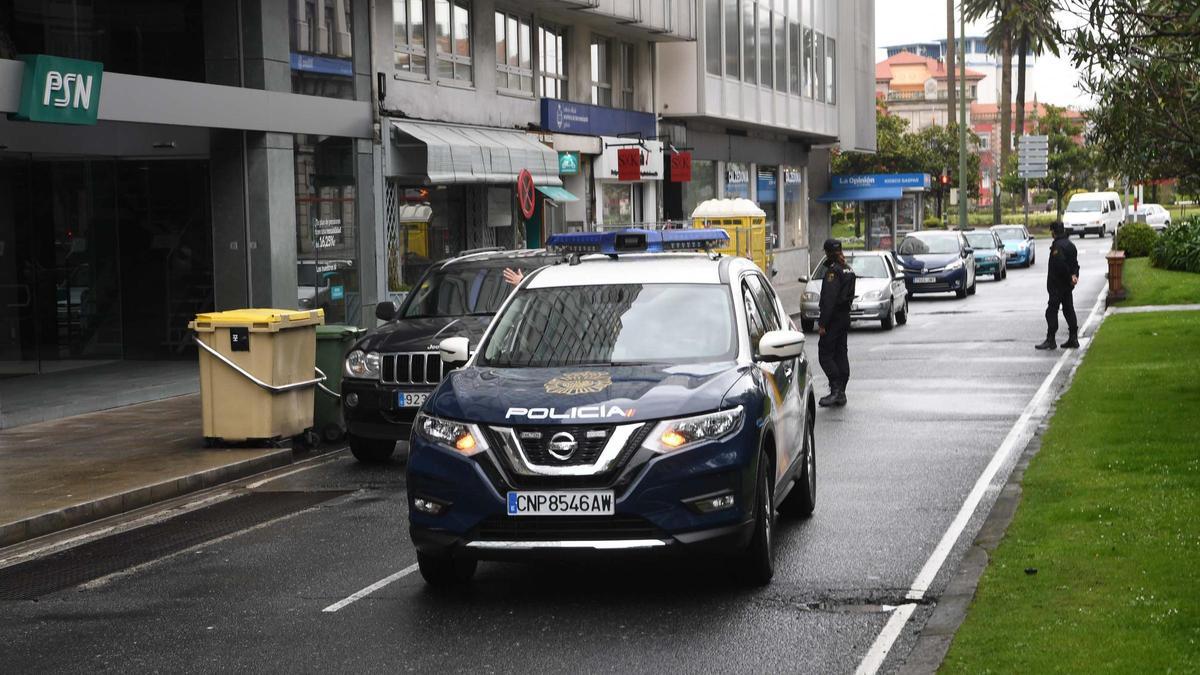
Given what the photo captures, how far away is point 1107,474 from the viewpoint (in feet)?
37.0

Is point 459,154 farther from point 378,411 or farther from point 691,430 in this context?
point 691,430

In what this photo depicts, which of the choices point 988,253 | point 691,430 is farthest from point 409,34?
point 988,253

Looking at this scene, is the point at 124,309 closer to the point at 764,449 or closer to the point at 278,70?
the point at 278,70

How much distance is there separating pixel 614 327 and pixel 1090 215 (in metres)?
70.7

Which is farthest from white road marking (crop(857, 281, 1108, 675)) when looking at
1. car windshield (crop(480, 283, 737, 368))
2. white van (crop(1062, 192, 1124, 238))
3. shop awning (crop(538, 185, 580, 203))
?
white van (crop(1062, 192, 1124, 238))

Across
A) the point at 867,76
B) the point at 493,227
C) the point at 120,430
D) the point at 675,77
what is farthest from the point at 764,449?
Answer: the point at 867,76

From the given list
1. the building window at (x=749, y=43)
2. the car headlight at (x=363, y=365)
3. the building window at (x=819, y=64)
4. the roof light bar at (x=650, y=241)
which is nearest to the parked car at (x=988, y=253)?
the building window at (x=819, y=64)

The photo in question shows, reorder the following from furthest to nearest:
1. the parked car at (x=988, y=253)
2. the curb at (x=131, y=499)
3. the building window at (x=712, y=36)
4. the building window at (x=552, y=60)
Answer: the parked car at (x=988, y=253) → the building window at (x=712, y=36) → the building window at (x=552, y=60) → the curb at (x=131, y=499)

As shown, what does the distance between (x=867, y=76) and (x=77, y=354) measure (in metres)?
41.1

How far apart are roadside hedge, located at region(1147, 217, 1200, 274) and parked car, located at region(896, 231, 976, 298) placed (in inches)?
187

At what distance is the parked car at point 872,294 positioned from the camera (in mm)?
29172

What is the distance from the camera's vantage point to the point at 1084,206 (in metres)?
76.6

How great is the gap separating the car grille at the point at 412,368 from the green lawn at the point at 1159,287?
20931mm

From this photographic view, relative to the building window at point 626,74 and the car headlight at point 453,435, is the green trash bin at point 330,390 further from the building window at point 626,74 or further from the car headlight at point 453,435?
the building window at point 626,74
